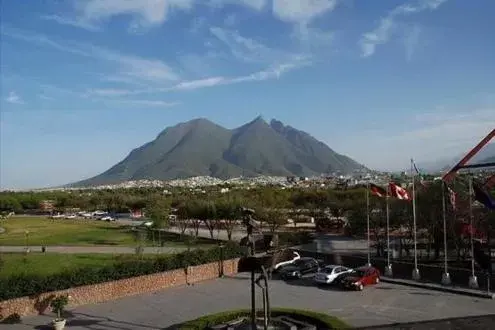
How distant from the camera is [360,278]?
3256 cm

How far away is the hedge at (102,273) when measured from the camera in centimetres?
2780

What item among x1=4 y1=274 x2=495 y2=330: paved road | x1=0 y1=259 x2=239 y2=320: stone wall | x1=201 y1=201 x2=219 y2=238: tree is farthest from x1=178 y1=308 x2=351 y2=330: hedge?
x1=201 y1=201 x2=219 y2=238: tree

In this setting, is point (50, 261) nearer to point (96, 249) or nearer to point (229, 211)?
point (96, 249)

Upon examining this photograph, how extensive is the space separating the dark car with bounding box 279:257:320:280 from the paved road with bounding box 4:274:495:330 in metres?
1.54

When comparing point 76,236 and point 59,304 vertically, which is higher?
point 76,236

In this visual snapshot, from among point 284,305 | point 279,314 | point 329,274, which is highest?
point 329,274

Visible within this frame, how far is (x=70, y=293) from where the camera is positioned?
29.3 metres

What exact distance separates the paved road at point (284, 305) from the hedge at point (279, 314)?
1.49 metres

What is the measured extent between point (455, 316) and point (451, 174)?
869 cm

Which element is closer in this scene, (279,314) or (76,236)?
(279,314)

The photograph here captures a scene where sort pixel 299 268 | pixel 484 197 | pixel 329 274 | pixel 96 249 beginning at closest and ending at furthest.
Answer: pixel 484 197, pixel 329 274, pixel 299 268, pixel 96 249

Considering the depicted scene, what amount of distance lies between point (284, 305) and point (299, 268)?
7.92m

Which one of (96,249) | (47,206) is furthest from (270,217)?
(47,206)

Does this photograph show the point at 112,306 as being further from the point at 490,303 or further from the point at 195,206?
the point at 195,206
